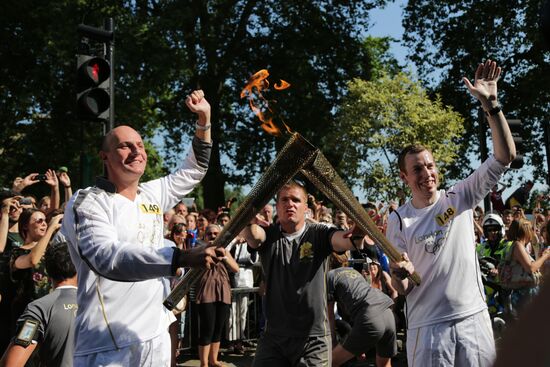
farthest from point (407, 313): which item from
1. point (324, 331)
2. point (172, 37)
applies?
point (172, 37)

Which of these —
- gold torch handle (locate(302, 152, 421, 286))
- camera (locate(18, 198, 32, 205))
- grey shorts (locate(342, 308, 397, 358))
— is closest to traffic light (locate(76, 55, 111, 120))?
camera (locate(18, 198, 32, 205))

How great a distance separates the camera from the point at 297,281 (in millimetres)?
5227

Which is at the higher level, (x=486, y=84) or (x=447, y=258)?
(x=486, y=84)

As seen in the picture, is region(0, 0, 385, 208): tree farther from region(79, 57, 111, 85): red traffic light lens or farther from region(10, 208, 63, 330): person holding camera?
region(10, 208, 63, 330): person holding camera

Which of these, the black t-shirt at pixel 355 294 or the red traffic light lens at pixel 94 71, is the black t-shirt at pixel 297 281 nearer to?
the black t-shirt at pixel 355 294

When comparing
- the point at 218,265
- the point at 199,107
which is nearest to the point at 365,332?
the point at 218,265

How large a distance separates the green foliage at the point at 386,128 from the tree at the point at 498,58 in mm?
2787

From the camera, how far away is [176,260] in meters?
3.29

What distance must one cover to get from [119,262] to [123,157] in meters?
0.87

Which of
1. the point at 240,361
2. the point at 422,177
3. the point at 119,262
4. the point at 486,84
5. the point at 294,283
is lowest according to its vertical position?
the point at 240,361

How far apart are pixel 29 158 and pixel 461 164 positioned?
1707 cm

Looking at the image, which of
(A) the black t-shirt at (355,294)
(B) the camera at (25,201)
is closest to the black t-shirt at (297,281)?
(A) the black t-shirt at (355,294)

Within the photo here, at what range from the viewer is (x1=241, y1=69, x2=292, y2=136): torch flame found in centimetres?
459

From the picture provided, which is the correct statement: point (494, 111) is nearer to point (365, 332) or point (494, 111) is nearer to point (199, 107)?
point (199, 107)
